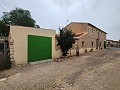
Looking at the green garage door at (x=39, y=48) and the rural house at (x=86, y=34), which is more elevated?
the rural house at (x=86, y=34)

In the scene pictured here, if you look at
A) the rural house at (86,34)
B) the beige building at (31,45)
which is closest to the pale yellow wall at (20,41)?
Result: the beige building at (31,45)

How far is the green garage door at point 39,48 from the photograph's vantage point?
14545 mm

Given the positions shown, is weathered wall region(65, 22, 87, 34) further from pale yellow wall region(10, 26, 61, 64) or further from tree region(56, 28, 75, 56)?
pale yellow wall region(10, 26, 61, 64)

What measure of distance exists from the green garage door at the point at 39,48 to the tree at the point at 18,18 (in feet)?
69.9

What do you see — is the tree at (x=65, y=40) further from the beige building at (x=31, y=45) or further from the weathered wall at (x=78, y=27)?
the weathered wall at (x=78, y=27)

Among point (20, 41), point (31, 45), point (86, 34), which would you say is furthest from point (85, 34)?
point (20, 41)

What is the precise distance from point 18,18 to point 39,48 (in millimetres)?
22916

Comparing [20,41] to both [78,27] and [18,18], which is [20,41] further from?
[18,18]

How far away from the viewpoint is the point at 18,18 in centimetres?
3588

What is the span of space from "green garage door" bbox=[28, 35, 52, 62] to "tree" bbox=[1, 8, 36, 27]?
21.3 m

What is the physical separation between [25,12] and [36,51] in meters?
26.0

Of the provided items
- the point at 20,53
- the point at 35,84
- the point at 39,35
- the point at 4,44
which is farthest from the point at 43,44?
the point at 35,84

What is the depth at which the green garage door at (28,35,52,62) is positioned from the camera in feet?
47.7

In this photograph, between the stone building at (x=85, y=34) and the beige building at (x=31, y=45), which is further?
the stone building at (x=85, y=34)
